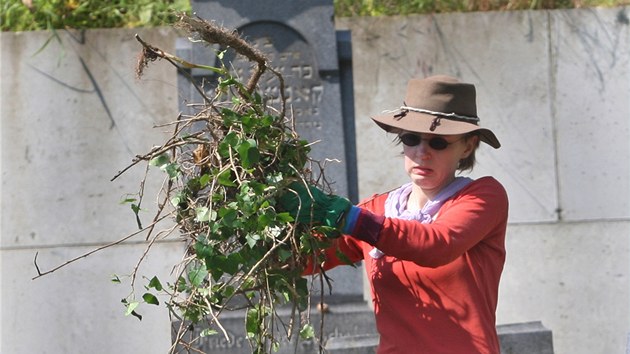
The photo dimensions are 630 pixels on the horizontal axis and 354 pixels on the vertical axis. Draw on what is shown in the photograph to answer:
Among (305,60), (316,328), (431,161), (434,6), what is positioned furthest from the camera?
(434,6)

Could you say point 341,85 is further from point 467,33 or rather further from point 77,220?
point 77,220

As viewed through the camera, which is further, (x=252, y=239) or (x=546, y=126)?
(x=546, y=126)

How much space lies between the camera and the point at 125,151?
6.51 meters

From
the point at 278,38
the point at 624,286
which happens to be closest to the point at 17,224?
the point at 278,38

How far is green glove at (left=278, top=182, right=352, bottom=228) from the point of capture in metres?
2.55

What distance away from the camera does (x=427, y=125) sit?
2.80 m

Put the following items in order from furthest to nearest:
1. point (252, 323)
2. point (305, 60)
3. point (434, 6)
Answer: point (434, 6) → point (305, 60) → point (252, 323)

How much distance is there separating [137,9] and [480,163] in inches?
95.4

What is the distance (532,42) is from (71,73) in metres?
2.88

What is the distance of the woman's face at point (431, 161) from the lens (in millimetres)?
2777

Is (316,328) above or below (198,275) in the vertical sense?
below

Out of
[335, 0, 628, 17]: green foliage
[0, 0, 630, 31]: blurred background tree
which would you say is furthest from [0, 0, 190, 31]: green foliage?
[335, 0, 628, 17]: green foliage

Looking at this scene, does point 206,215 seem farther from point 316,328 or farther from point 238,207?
point 316,328

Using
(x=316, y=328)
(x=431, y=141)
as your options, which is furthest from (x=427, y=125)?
(x=316, y=328)
